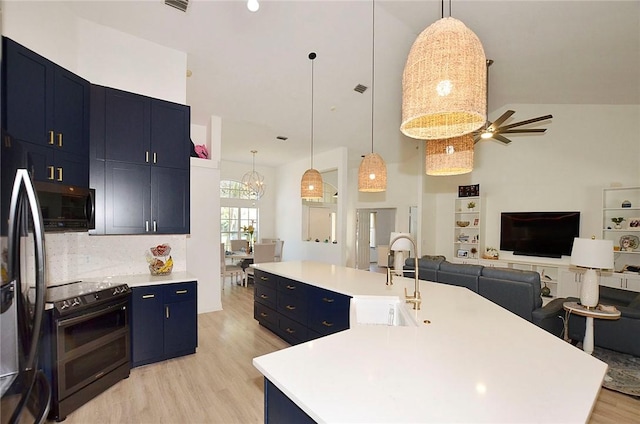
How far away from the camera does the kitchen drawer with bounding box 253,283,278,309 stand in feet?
12.3

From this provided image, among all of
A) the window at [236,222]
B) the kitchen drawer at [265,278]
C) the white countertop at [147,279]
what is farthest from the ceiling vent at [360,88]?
the window at [236,222]

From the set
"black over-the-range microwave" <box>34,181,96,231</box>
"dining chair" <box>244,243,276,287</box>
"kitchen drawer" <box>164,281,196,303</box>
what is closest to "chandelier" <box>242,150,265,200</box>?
"dining chair" <box>244,243,276,287</box>

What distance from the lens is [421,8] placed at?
3350mm

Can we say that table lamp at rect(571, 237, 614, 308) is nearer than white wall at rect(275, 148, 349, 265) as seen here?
Yes

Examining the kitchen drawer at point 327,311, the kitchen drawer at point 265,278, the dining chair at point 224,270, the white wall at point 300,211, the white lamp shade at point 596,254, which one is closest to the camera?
the kitchen drawer at point 327,311

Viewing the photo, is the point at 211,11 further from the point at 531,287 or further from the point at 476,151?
the point at 476,151

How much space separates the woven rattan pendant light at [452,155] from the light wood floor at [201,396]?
7.57ft

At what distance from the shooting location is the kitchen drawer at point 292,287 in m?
3.21

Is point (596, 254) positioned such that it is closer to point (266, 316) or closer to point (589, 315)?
point (589, 315)

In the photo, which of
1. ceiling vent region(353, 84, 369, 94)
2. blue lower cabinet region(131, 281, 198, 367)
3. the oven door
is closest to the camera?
the oven door

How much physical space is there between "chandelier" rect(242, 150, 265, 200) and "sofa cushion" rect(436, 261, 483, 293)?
5.32 m

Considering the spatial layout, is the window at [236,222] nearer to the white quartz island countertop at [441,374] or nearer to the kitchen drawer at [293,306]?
the kitchen drawer at [293,306]

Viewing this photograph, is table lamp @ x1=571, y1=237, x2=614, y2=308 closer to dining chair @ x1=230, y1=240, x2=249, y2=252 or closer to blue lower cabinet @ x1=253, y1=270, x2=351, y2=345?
blue lower cabinet @ x1=253, y1=270, x2=351, y2=345

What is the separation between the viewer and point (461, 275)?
12.7 ft
